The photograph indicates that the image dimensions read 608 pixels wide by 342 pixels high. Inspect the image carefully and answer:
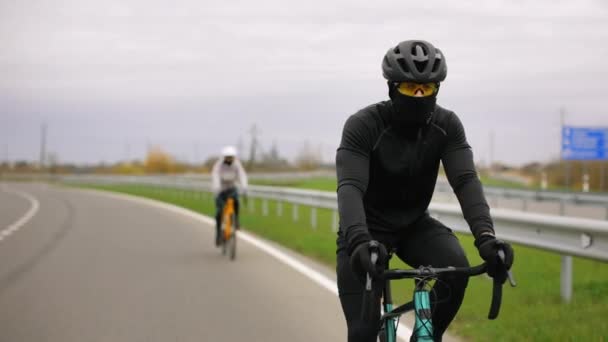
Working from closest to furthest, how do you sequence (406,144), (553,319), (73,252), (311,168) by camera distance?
(406,144) → (553,319) → (73,252) → (311,168)

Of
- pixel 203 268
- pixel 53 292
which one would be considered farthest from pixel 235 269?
pixel 53 292

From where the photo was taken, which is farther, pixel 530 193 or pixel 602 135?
pixel 602 135

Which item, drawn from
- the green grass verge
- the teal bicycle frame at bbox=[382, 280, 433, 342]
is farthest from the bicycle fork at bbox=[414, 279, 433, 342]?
the green grass verge

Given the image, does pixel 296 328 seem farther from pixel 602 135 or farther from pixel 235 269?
pixel 602 135

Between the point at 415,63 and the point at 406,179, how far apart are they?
638 millimetres

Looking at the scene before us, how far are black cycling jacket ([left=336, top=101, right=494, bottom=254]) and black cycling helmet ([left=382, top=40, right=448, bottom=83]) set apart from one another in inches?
12.2

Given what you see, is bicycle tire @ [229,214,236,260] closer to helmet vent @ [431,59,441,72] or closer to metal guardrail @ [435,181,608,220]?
helmet vent @ [431,59,441,72]

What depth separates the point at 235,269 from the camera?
11.3 meters

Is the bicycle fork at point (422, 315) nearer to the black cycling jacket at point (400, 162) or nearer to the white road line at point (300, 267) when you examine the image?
the black cycling jacket at point (400, 162)

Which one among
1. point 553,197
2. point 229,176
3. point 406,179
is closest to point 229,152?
point 229,176

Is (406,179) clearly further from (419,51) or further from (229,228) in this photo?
(229,228)

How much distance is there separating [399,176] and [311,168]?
107 metres

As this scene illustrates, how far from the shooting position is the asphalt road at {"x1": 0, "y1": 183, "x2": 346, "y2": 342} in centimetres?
681

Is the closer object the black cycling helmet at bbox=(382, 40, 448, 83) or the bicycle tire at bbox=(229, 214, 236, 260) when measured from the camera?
the black cycling helmet at bbox=(382, 40, 448, 83)
